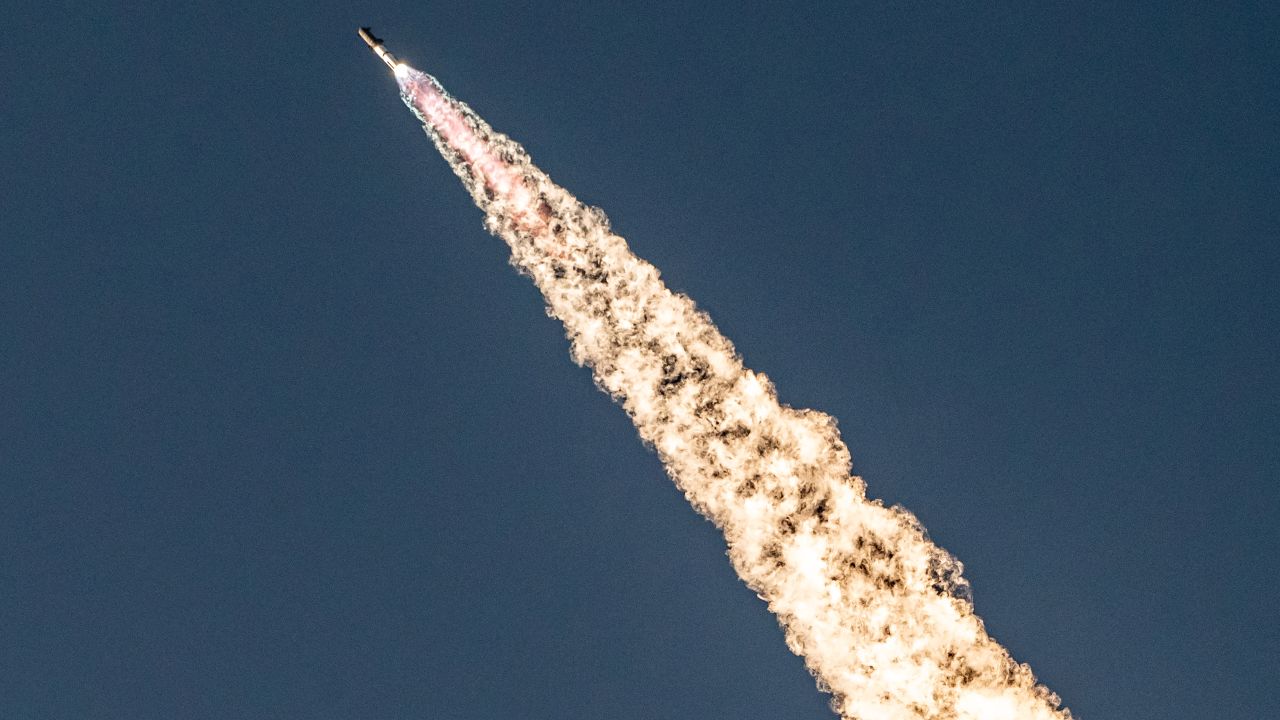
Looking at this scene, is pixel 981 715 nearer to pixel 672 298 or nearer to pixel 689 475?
pixel 689 475

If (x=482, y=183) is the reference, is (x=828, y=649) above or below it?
below

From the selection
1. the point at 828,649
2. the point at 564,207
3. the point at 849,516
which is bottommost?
the point at 828,649

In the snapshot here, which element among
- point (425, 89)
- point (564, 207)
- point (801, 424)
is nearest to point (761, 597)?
point (801, 424)

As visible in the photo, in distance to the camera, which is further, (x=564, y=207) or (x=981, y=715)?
(x=564, y=207)
